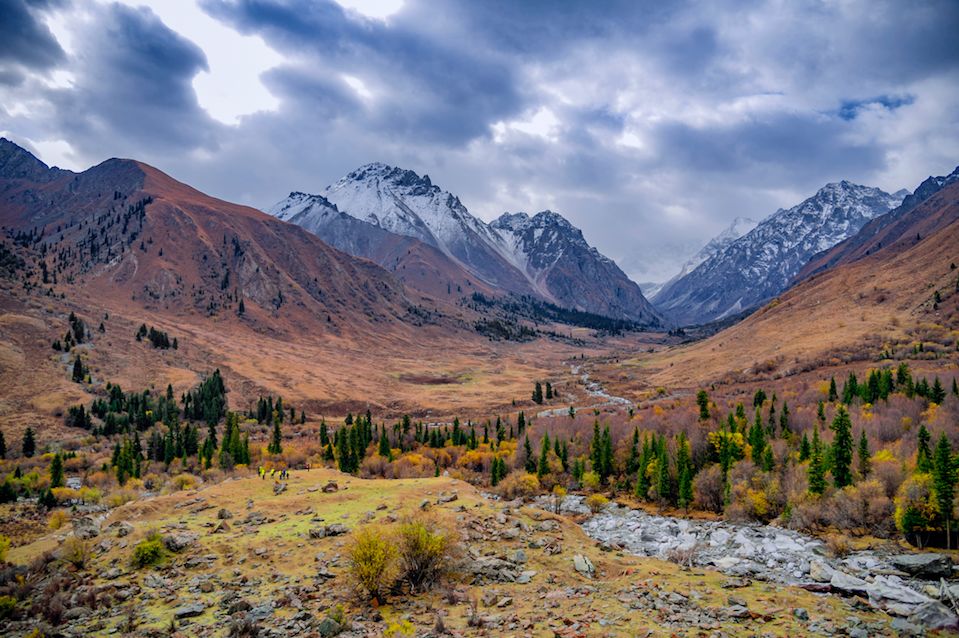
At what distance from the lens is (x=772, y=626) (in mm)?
21625

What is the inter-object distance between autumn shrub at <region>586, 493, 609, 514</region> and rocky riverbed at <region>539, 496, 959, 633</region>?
3.13 metres

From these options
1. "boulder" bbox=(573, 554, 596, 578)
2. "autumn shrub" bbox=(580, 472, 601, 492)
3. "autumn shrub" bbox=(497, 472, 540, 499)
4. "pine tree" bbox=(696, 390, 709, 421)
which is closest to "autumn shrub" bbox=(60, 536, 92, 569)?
"boulder" bbox=(573, 554, 596, 578)

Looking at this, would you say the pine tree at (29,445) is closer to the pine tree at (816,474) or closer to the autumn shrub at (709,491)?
the autumn shrub at (709,491)

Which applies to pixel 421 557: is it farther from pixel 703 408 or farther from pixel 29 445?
pixel 29 445

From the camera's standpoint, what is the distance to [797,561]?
118 ft

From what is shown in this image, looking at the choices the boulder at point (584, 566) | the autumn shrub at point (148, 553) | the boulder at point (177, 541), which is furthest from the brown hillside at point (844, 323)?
the autumn shrub at point (148, 553)

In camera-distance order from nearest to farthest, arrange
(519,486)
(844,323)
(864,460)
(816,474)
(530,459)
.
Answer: (816,474) → (864,460) → (519,486) → (530,459) → (844,323)

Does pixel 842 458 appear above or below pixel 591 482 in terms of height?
above

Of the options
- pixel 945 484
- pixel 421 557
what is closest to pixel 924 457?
pixel 945 484

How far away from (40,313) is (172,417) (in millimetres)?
64387

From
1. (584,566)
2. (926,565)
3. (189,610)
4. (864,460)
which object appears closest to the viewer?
(189,610)

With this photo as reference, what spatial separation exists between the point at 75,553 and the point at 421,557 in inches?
752

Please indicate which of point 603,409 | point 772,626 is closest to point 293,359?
point 603,409

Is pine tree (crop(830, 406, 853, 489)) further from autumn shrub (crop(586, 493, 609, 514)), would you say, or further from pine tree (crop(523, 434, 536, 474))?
pine tree (crop(523, 434, 536, 474))
